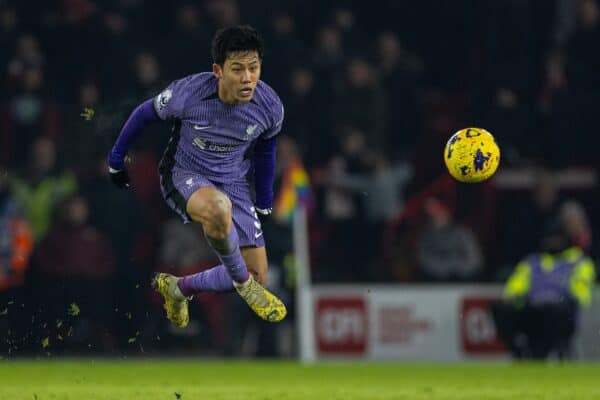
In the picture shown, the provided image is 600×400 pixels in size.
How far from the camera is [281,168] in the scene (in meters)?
15.6

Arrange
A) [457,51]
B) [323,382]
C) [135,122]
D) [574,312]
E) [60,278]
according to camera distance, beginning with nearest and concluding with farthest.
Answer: [135,122] < [323,382] < [574,312] < [60,278] < [457,51]

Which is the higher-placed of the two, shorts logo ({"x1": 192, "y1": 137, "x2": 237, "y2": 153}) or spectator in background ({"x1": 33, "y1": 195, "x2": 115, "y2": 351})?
shorts logo ({"x1": 192, "y1": 137, "x2": 237, "y2": 153})

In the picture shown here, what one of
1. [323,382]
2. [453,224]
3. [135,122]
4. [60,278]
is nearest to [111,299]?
[60,278]

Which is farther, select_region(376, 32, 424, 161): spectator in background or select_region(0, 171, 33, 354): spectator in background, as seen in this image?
select_region(376, 32, 424, 161): spectator in background

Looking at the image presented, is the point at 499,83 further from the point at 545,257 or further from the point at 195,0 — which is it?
the point at 195,0

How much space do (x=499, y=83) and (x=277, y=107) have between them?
6.76m

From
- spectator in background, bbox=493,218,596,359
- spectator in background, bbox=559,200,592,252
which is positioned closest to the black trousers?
spectator in background, bbox=493,218,596,359

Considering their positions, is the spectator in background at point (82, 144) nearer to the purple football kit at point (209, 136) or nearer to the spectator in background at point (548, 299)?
the spectator in background at point (548, 299)

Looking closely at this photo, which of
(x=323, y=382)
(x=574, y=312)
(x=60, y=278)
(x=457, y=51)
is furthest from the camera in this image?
(x=457, y=51)

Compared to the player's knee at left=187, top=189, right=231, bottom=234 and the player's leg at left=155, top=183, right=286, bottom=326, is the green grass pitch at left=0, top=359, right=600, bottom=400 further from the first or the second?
the player's knee at left=187, top=189, right=231, bottom=234

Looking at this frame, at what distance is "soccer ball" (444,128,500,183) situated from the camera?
10.0 metres

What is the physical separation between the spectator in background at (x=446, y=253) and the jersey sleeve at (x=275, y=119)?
5.75 meters

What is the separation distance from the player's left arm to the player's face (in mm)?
427

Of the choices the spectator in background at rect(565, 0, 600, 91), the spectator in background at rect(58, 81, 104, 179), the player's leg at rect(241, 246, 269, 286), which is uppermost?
the spectator in background at rect(565, 0, 600, 91)
